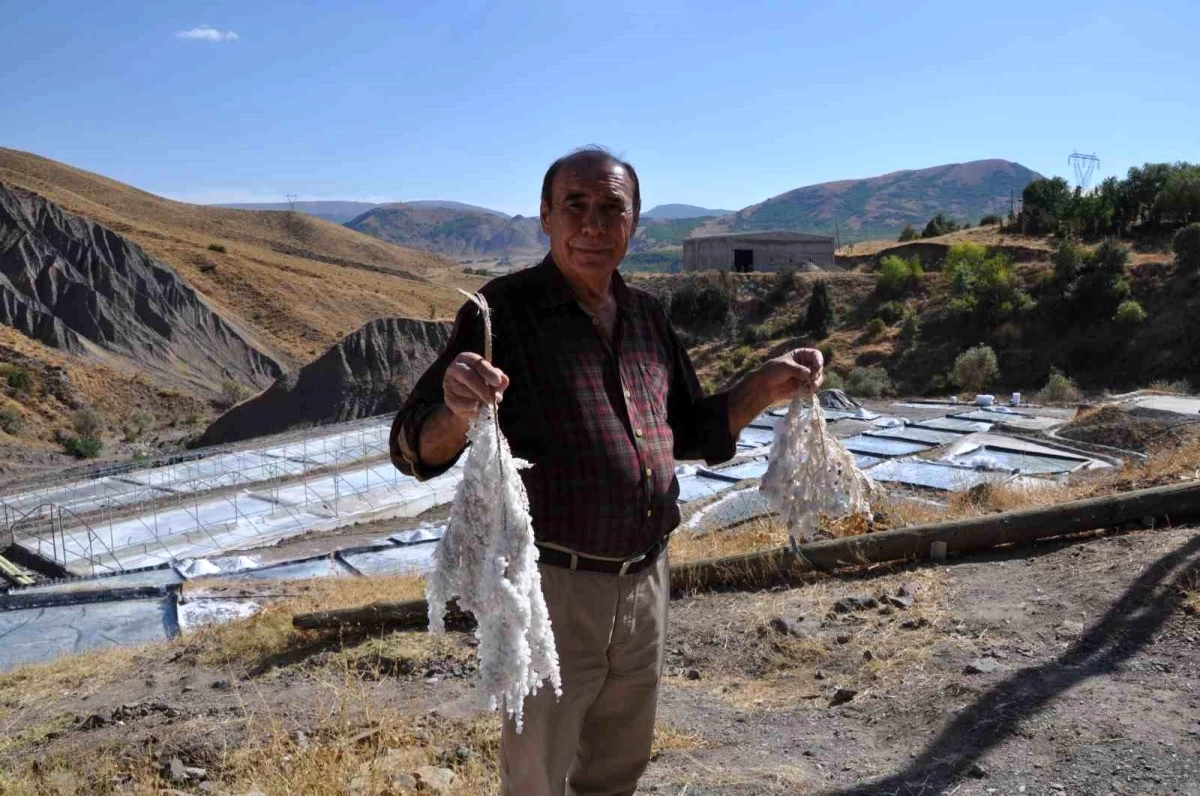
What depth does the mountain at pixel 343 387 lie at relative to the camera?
2609cm

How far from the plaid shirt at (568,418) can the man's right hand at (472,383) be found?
152 millimetres

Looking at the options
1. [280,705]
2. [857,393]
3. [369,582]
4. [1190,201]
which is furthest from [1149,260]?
[280,705]

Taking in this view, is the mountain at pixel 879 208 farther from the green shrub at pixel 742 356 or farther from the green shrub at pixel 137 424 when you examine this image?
the green shrub at pixel 137 424

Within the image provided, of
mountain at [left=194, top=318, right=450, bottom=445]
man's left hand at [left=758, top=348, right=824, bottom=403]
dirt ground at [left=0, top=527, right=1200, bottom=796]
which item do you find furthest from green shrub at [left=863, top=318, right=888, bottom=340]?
man's left hand at [left=758, top=348, right=824, bottom=403]

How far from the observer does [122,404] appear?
1147 inches

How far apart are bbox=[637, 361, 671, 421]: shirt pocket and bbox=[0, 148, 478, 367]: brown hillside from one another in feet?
125

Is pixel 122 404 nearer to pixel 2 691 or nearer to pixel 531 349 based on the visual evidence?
pixel 2 691

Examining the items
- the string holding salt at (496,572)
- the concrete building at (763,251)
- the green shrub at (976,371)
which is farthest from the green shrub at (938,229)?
the string holding salt at (496,572)

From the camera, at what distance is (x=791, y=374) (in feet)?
6.86

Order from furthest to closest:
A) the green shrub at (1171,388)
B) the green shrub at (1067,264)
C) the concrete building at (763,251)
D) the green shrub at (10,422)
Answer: the concrete building at (763,251) < the green shrub at (1067,264) < the green shrub at (10,422) < the green shrub at (1171,388)

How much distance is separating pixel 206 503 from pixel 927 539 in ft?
39.5

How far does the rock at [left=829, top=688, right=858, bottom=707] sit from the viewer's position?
343 cm

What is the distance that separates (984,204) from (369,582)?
183339 mm

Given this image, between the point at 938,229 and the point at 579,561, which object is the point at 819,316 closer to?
the point at 938,229
